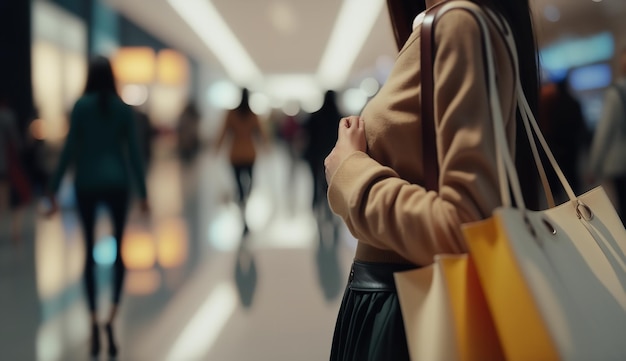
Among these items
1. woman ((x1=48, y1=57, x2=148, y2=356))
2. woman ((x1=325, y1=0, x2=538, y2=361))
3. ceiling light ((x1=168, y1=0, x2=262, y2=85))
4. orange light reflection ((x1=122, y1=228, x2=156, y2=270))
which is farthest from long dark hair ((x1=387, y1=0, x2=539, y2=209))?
ceiling light ((x1=168, y1=0, x2=262, y2=85))

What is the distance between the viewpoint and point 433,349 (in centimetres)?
113

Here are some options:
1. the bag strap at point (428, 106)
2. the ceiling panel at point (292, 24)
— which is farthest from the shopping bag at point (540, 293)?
the ceiling panel at point (292, 24)

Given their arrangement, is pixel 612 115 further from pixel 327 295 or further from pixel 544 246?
pixel 544 246

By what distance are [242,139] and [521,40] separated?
8.01 meters

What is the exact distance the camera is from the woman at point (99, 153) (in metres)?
4.57

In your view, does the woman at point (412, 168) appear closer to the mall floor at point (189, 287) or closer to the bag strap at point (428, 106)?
the bag strap at point (428, 106)

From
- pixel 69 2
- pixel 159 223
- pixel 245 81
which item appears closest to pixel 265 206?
pixel 159 223

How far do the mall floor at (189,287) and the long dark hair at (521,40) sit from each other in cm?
263

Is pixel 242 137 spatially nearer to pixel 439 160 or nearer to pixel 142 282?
pixel 142 282

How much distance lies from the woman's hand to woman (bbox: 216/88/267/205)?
25.5ft

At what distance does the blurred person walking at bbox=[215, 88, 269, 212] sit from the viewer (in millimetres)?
9227

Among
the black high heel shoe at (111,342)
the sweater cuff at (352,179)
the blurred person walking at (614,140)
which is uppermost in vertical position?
the blurred person walking at (614,140)

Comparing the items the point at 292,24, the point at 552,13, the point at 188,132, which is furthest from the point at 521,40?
the point at 188,132

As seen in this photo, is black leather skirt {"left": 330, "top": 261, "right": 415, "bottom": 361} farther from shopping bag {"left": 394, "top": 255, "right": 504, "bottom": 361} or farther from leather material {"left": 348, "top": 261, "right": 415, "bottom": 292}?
shopping bag {"left": 394, "top": 255, "right": 504, "bottom": 361}
